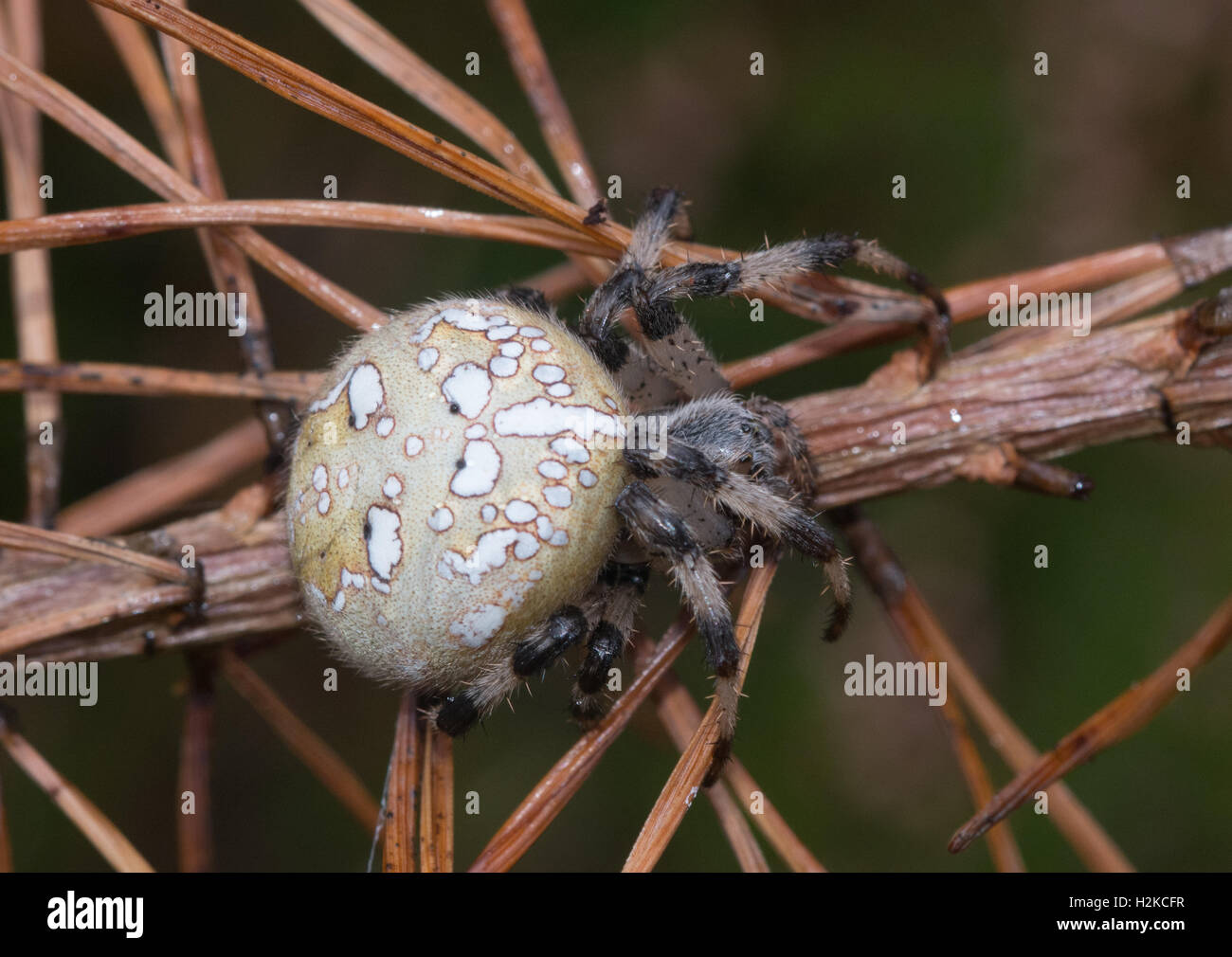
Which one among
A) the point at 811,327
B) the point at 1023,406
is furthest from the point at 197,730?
the point at 811,327

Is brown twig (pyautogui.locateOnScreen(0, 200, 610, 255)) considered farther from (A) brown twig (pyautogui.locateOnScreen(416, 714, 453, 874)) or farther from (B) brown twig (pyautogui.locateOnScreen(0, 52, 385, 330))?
(A) brown twig (pyautogui.locateOnScreen(416, 714, 453, 874))

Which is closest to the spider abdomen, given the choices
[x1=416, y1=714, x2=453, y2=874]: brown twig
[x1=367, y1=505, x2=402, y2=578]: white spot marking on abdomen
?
[x1=367, y1=505, x2=402, y2=578]: white spot marking on abdomen

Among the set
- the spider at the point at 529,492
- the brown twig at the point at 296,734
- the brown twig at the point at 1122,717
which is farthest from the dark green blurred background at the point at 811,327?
the brown twig at the point at 1122,717

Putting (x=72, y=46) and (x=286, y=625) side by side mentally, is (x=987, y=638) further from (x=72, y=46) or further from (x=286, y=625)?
(x=72, y=46)

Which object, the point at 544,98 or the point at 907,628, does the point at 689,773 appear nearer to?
the point at 907,628
